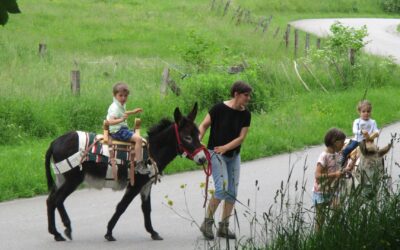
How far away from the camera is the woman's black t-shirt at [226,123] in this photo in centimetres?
1094

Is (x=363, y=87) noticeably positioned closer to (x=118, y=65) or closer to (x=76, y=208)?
(x=118, y=65)

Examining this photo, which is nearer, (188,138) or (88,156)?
(188,138)

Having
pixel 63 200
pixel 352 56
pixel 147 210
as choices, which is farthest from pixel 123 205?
pixel 352 56

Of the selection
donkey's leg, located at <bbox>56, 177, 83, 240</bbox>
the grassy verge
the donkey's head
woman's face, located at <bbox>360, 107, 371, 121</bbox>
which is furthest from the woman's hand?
the grassy verge

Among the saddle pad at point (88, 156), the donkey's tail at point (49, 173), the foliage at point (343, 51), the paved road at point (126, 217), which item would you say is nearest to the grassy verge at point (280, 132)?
the paved road at point (126, 217)

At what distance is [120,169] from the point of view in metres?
11.1

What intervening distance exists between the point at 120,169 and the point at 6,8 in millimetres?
5889

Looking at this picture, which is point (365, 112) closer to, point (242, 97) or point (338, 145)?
point (338, 145)

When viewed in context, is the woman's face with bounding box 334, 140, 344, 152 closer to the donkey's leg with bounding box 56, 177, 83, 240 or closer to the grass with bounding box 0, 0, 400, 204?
the donkey's leg with bounding box 56, 177, 83, 240

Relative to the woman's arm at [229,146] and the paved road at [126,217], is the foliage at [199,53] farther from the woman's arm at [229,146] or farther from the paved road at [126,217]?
the woman's arm at [229,146]

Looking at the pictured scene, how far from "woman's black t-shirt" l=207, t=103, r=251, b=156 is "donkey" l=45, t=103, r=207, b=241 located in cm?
28

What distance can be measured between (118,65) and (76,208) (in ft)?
51.0

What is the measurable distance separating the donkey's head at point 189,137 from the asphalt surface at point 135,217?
0.73 m

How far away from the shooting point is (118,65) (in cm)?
2820
